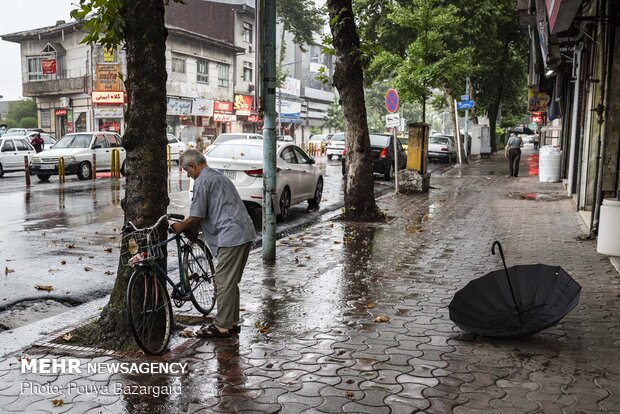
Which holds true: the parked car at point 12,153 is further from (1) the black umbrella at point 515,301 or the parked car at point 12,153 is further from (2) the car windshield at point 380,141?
(1) the black umbrella at point 515,301

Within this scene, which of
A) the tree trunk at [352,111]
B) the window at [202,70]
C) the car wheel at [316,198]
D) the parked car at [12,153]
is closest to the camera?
the tree trunk at [352,111]

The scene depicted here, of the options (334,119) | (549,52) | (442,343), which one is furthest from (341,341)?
(334,119)

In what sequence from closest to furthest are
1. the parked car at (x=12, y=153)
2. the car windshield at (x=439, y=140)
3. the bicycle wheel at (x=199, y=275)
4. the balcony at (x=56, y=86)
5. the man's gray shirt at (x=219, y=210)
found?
the man's gray shirt at (x=219, y=210)
the bicycle wheel at (x=199, y=275)
the parked car at (x=12, y=153)
the car windshield at (x=439, y=140)
the balcony at (x=56, y=86)

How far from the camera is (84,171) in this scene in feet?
76.8

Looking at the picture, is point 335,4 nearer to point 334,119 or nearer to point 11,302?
point 11,302

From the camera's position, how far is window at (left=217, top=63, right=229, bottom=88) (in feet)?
165

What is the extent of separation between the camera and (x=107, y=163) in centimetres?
2478

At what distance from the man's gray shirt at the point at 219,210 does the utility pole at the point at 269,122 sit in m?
3.33

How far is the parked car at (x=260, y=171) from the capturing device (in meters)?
13.0

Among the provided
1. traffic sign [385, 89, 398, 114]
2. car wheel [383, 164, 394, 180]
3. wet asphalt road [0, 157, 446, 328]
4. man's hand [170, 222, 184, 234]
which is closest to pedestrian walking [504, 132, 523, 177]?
car wheel [383, 164, 394, 180]

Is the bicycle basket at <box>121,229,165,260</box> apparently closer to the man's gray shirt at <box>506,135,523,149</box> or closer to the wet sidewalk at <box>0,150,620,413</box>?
the wet sidewalk at <box>0,150,620,413</box>

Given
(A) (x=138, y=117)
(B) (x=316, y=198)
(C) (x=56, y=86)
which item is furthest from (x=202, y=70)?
(A) (x=138, y=117)

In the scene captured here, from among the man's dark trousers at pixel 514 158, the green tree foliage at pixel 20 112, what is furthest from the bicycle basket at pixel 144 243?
the green tree foliage at pixel 20 112

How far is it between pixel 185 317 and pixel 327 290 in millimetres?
1822
